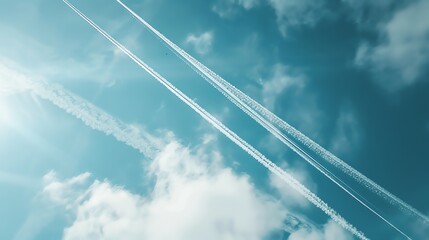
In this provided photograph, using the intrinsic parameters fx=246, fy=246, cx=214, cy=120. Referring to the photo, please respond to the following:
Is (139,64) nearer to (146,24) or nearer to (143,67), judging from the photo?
(143,67)

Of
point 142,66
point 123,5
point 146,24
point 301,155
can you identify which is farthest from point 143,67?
point 301,155

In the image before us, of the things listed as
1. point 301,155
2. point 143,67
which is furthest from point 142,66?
point 301,155

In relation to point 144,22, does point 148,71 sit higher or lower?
lower

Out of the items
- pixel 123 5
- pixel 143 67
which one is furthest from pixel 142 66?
pixel 123 5

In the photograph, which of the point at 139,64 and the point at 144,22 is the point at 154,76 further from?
the point at 144,22

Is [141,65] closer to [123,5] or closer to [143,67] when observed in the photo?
[143,67]

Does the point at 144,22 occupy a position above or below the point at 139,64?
above

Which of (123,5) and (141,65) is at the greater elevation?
(123,5)
